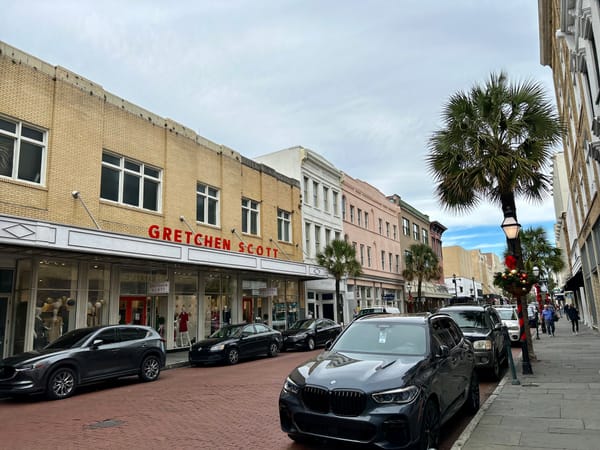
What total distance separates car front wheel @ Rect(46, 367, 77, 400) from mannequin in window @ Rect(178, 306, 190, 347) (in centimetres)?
1003

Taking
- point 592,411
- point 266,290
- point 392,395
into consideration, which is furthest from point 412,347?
point 266,290

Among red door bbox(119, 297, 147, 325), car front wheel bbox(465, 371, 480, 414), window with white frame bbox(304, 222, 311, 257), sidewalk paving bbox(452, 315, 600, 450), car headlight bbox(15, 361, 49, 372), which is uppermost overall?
window with white frame bbox(304, 222, 311, 257)

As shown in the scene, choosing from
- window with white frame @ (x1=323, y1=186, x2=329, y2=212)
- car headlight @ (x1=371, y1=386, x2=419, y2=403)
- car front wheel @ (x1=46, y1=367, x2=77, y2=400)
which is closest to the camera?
car headlight @ (x1=371, y1=386, x2=419, y2=403)

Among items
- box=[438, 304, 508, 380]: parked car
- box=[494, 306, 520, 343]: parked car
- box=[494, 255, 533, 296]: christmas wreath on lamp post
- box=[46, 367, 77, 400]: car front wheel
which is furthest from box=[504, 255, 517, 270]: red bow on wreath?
box=[46, 367, 77, 400]: car front wheel

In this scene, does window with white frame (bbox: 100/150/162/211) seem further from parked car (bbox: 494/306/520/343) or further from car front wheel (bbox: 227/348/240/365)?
parked car (bbox: 494/306/520/343)

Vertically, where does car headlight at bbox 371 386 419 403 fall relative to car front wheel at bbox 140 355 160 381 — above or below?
above

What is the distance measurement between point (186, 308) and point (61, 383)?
35.5 feet

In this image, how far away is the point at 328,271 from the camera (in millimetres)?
29266

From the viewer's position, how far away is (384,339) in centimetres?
678

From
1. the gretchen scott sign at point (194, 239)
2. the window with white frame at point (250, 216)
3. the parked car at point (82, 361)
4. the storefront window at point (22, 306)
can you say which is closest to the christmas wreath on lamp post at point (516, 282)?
the parked car at point (82, 361)

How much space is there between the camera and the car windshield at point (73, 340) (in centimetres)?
1152

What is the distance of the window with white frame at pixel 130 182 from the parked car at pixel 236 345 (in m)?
6.49

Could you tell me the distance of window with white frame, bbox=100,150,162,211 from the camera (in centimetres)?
1841

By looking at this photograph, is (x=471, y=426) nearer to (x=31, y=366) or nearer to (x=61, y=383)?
(x=61, y=383)
